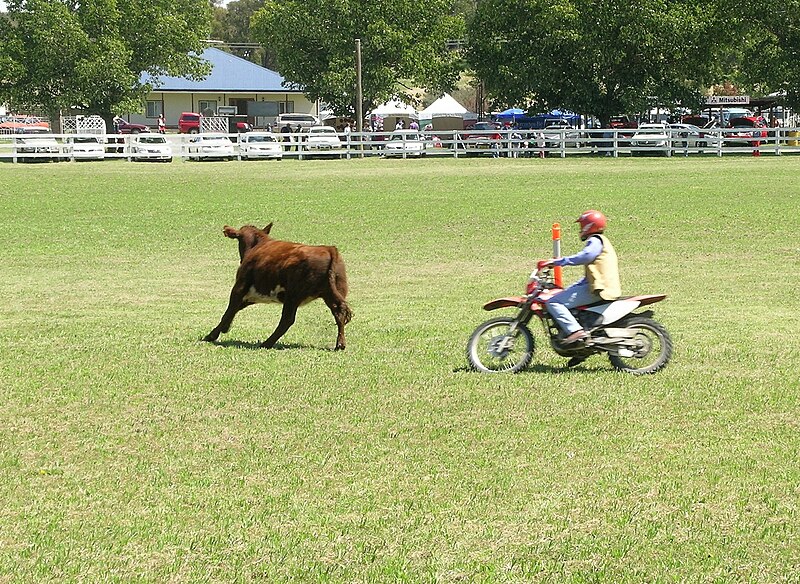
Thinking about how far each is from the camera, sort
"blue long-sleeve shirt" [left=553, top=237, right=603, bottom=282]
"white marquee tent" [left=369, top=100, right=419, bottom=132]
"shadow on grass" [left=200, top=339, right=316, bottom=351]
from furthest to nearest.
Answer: "white marquee tent" [left=369, top=100, right=419, bottom=132]
"shadow on grass" [left=200, top=339, right=316, bottom=351]
"blue long-sleeve shirt" [left=553, top=237, right=603, bottom=282]

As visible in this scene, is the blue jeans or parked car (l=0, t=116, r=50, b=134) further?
parked car (l=0, t=116, r=50, b=134)

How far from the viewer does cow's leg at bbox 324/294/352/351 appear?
10.2 m

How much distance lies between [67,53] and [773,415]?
5619cm

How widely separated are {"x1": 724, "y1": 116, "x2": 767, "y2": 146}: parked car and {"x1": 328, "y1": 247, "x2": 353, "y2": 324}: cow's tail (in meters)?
37.6

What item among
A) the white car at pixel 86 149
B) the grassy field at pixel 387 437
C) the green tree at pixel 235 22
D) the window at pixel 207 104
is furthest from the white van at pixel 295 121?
the grassy field at pixel 387 437

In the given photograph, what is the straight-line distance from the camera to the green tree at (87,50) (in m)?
58.8

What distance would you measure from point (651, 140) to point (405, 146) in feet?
31.4

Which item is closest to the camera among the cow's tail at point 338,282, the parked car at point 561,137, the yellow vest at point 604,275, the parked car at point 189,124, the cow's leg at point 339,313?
the yellow vest at point 604,275

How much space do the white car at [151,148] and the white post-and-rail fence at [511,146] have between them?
139 millimetres

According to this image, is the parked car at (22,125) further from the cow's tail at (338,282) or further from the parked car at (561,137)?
the cow's tail at (338,282)

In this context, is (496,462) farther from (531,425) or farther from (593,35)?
(593,35)

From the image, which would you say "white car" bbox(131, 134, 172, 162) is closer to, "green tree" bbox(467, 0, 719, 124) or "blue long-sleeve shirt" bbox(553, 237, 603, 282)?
"green tree" bbox(467, 0, 719, 124)

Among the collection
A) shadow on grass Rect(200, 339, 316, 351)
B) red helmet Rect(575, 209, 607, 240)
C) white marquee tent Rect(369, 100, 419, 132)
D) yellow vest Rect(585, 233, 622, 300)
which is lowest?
shadow on grass Rect(200, 339, 316, 351)

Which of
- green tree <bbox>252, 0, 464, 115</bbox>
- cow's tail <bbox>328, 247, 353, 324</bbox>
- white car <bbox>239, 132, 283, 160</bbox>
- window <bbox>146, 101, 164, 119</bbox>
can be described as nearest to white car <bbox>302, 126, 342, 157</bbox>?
white car <bbox>239, 132, 283, 160</bbox>
